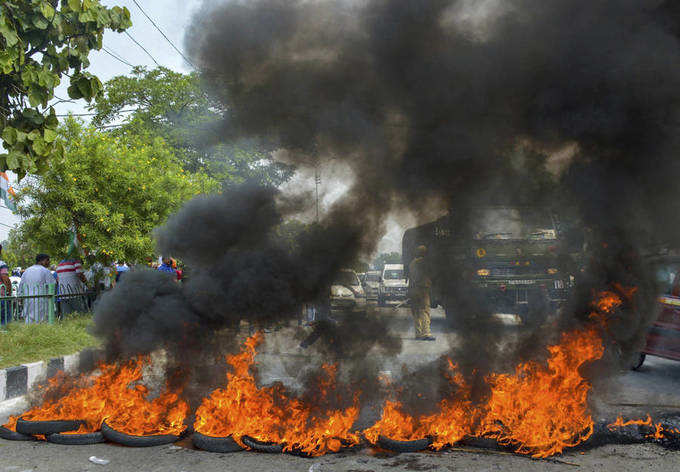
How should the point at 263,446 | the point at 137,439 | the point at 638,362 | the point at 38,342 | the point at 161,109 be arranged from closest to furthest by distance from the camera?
the point at 263,446 < the point at 137,439 < the point at 638,362 < the point at 38,342 < the point at 161,109

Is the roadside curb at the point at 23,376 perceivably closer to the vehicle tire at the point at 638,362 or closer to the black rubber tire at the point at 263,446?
the black rubber tire at the point at 263,446

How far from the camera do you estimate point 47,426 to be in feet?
15.7

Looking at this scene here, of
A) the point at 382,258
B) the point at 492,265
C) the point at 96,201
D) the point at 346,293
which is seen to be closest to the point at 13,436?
the point at 346,293

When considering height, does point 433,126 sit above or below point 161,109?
below

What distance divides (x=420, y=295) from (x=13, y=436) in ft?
22.1

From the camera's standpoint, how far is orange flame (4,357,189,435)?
4.87 meters

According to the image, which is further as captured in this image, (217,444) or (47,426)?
(47,426)

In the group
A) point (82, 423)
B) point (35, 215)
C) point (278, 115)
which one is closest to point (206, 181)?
point (35, 215)

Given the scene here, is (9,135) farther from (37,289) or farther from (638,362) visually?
(638,362)

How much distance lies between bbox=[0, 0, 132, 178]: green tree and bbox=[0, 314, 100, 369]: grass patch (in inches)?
125

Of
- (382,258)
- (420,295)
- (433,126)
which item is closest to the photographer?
(433,126)

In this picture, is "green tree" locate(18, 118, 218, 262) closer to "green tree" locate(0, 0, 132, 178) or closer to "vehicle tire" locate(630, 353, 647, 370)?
"green tree" locate(0, 0, 132, 178)

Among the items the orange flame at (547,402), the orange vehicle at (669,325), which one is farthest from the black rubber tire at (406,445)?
the orange vehicle at (669,325)

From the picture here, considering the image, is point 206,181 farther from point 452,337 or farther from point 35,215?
point 452,337
